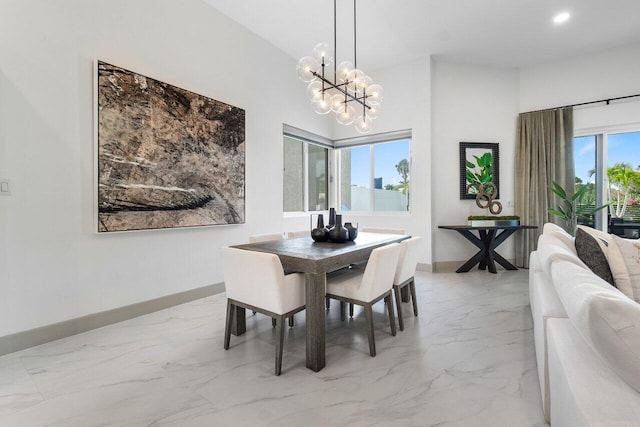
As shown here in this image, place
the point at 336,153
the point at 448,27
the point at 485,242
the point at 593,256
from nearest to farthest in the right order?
the point at 593,256
the point at 448,27
the point at 485,242
the point at 336,153

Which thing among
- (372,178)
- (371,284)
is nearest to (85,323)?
(371,284)

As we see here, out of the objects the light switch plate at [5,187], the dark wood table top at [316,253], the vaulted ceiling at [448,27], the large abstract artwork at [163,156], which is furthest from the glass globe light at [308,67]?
the light switch plate at [5,187]

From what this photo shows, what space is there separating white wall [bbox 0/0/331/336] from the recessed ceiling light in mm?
3942

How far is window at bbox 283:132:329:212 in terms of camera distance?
4.58m

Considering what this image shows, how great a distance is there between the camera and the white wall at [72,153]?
2016mm

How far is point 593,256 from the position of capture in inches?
71.1

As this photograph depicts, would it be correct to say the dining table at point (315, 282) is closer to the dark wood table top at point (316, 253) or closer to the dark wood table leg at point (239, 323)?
the dark wood table top at point (316, 253)

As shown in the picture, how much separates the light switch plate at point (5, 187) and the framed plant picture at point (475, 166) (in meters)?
5.04

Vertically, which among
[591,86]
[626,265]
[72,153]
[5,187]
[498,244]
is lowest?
[498,244]

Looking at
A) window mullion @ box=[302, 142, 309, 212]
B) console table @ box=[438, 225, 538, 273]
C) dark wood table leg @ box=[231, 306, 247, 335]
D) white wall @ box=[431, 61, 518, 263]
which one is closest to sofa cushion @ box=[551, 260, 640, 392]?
dark wood table leg @ box=[231, 306, 247, 335]

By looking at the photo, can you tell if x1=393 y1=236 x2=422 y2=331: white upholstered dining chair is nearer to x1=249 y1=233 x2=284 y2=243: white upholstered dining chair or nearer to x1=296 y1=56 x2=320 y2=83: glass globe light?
x1=249 y1=233 x2=284 y2=243: white upholstered dining chair

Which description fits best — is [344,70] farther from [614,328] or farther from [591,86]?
[591,86]

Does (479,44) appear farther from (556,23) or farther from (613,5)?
(613,5)

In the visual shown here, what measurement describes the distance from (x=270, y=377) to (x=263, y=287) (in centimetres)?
52
